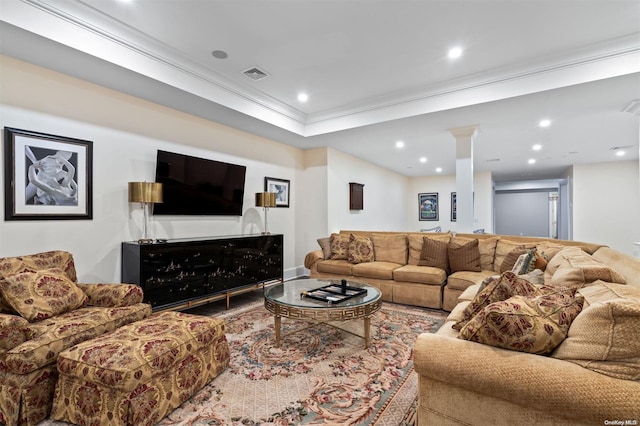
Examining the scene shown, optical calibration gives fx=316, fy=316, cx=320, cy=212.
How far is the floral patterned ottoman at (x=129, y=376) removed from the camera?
166 centimetres

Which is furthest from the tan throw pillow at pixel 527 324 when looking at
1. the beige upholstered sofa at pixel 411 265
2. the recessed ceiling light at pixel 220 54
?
the recessed ceiling light at pixel 220 54

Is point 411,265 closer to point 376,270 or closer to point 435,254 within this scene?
point 435,254

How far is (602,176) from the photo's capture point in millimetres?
7773

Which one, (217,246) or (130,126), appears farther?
(217,246)

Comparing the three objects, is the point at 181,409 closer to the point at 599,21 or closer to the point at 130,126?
the point at 130,126

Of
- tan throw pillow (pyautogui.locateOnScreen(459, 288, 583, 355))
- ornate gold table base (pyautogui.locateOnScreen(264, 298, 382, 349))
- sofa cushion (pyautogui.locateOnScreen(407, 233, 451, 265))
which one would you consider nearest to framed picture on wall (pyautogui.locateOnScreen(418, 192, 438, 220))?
sofa cushion (pyautogui.locateOnScreen(407, 233, 451, 265))

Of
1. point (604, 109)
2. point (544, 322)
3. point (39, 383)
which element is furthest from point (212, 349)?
point (604, 109)

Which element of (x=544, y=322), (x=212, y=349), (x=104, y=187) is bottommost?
(x=212, y=349)

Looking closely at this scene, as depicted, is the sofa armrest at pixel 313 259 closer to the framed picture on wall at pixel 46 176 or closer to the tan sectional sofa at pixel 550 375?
the framed picture on wall at pixel 46 176

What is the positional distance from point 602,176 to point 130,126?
1000 centimetres

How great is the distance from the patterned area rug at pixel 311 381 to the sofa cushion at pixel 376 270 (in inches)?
39.0

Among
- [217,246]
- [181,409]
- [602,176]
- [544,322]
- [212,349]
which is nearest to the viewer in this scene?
[544,322]

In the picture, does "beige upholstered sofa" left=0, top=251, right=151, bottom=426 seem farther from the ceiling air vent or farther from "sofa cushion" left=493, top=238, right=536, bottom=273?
"sofa cushion" left=493, top=238, right=536, bottom=273

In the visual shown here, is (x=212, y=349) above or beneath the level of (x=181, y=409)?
above
